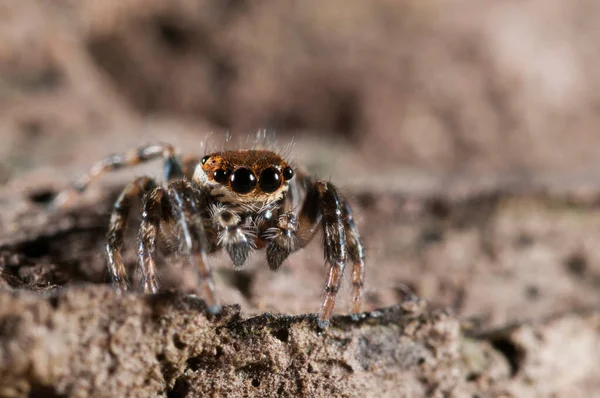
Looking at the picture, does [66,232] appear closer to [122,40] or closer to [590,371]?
[590,371]

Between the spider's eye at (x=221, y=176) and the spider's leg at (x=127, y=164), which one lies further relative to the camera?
the spider's leg at (x=127, y=164)

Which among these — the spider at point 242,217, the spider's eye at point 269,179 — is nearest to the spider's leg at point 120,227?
the spider at point 242,217

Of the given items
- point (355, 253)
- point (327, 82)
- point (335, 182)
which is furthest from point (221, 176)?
point (327, 82)

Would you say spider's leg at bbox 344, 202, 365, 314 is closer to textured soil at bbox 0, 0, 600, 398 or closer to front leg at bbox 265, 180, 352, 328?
front leg at bbox 265, 180, 352, 328

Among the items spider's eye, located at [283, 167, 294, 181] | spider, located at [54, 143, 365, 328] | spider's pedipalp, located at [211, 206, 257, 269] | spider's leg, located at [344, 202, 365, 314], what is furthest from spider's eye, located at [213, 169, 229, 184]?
spider's leg, located at [344, 202, 365, 314]

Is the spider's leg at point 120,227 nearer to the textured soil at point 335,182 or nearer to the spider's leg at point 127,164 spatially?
the textured soil at point 335,182

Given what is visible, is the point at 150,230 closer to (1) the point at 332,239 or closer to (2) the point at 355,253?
(1) the point at 332,239
